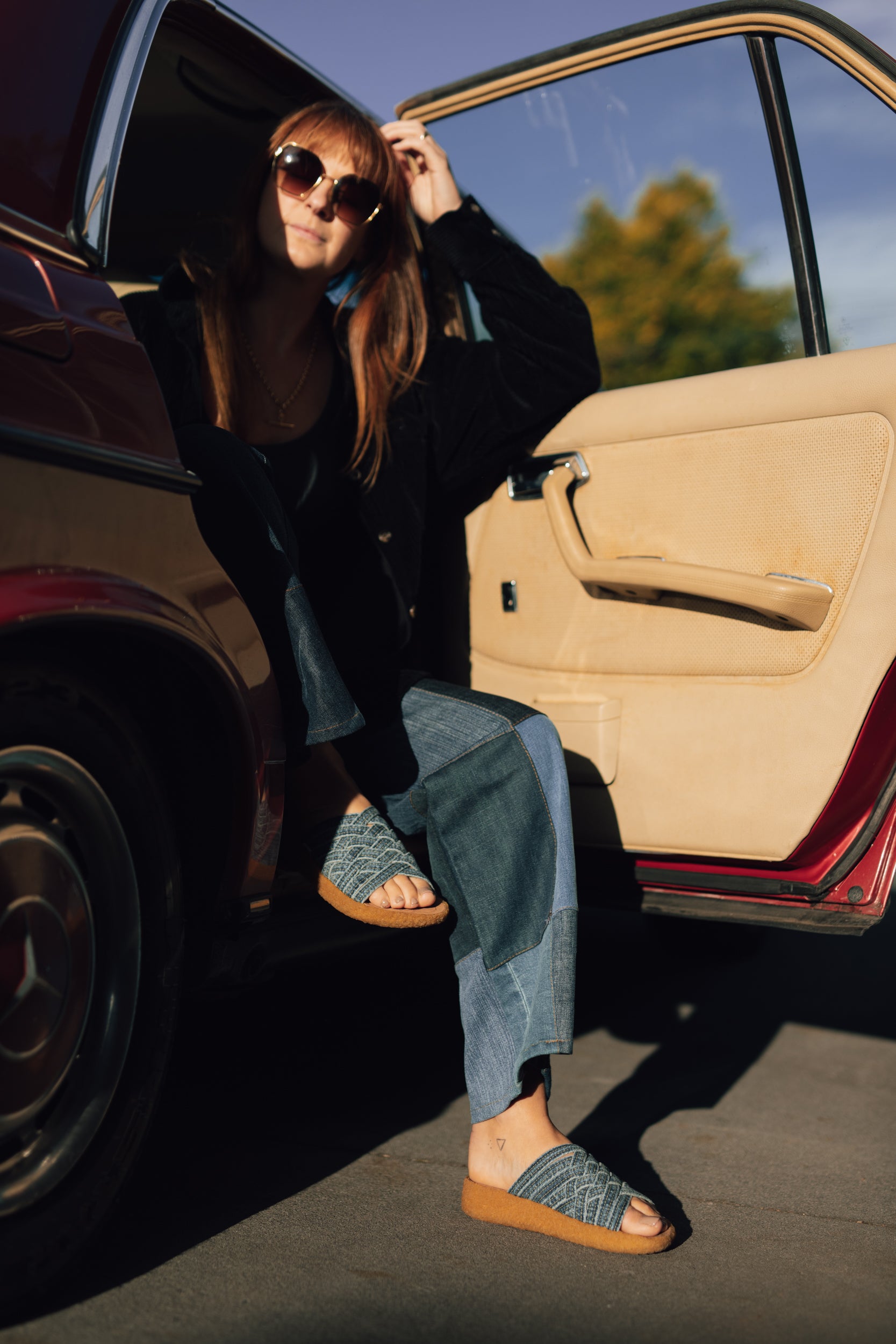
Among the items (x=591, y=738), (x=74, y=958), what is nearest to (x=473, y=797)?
(x=591, y=738)

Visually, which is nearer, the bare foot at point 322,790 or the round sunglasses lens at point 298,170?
the bare foot at point 322,790

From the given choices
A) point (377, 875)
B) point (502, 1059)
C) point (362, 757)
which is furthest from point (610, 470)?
point (502, 1059)

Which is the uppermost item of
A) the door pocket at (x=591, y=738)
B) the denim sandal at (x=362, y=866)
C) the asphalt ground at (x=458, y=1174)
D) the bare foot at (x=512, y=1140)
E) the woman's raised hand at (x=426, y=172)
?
the woman's raised hand at (x=426, y=172)

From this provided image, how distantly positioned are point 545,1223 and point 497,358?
156cm

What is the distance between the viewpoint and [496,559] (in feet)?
7.69

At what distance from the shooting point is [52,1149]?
1322mm

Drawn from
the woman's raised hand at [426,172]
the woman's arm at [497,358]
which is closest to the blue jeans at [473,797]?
the woman's arm at [497,358]

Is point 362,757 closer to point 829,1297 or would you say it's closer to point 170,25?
point 829,1297

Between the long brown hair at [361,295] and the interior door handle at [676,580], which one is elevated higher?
the long brown hair at [361,295]

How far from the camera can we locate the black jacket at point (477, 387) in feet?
7.20

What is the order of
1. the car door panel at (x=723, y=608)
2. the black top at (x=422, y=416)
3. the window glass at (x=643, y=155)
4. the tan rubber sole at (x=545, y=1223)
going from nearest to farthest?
the tan rubber sole at (x=545, y=1223), the car door panel at (x=723, y=608), the black top at (x=422, y=416), the window glass at (x=643, y=155)

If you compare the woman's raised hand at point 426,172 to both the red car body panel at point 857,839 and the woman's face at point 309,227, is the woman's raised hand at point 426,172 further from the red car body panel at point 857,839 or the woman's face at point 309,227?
the red car body panel at point 857,839

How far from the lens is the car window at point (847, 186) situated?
2.14 meters

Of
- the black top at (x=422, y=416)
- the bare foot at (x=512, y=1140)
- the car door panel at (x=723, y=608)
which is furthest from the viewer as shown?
the black top at (x=422, y=416)
